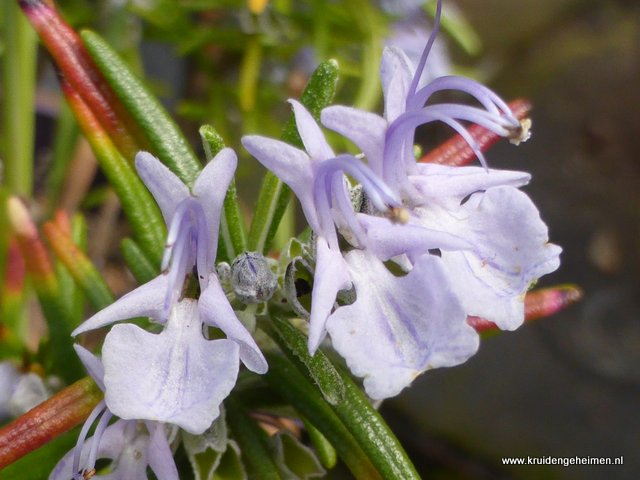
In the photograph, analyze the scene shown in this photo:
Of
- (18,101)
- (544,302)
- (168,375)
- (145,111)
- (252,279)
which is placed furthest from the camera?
(18,101)

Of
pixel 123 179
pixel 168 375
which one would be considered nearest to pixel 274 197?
pixel 123 179

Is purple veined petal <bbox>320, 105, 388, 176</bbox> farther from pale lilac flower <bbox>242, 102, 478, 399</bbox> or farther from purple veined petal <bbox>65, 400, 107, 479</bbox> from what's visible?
purple veined petal <bbox>65, 400, 107, 479</bbox>

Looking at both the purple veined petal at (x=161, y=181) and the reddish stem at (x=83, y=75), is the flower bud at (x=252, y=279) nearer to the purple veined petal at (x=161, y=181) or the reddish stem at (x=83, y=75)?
the purple veined petal at (x=161, y=181)

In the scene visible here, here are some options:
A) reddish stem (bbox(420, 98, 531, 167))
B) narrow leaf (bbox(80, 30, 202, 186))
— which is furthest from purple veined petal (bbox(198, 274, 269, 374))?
reddish stem (bbox(420, 98, 531, 167))

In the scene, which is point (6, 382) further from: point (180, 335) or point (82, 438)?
point (180, 335)

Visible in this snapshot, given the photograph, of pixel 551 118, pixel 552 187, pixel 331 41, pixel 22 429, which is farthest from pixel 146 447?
pixel 551 118

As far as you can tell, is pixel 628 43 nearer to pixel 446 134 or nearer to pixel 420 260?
pixel 446 134

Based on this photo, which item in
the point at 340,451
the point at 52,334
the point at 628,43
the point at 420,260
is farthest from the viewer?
the point at 628,43
